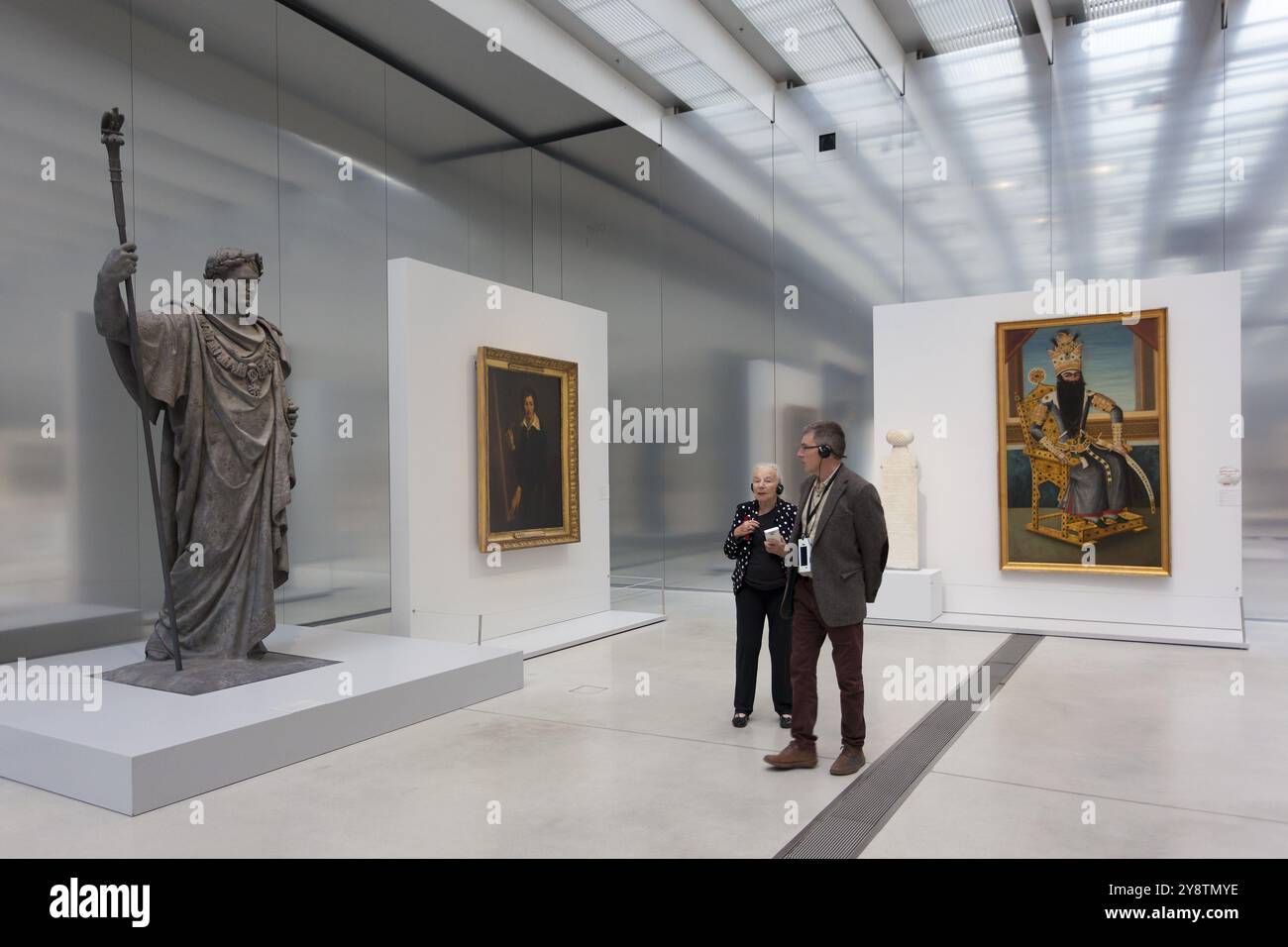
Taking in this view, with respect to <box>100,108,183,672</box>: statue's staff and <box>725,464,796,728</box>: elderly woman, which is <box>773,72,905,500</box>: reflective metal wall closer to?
<box>725,464,796,728</box>: elderly woman

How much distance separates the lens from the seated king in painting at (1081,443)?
32.6 ft

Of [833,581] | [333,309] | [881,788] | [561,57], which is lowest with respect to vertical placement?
[881,788]

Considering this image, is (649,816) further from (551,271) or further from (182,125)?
(551,271)

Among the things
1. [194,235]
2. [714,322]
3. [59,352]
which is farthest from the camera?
[714,322]

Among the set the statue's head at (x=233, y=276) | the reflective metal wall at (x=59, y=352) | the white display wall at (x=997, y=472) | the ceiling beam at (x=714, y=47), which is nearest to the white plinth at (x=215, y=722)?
the reflective metal wall at (x=59, y=352)

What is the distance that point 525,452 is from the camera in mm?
9891

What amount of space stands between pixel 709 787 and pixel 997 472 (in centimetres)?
692

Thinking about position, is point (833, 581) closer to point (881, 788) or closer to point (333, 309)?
point (881, 788)

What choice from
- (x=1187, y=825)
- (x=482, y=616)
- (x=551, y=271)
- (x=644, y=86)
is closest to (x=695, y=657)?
(x=482, y=616)

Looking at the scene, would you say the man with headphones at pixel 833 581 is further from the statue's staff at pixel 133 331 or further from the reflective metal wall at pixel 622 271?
the reflective metal wall at pixel 622 271

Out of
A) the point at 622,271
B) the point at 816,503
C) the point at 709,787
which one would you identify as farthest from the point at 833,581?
the point at 622,271

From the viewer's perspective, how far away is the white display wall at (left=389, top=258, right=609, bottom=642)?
8.41 metres

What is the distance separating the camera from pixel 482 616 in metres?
8.97

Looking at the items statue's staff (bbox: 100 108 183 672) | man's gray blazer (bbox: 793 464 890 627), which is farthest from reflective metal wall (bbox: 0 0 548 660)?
man's gray blazer (bbox: 793 464 890 627)
